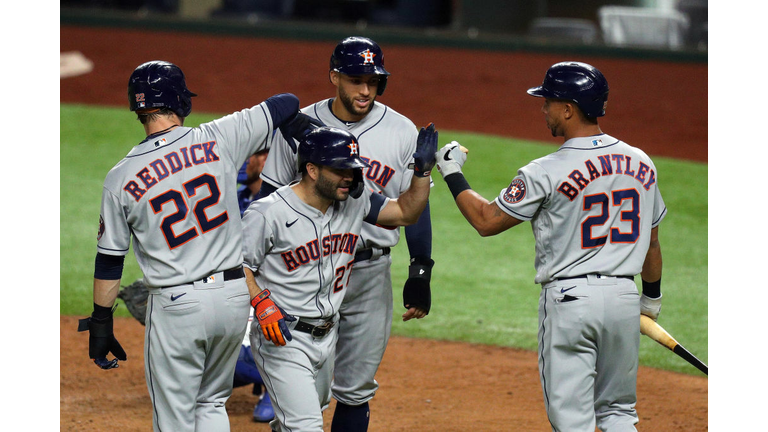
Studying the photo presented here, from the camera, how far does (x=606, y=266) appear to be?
3488mm

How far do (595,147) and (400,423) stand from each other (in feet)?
7.04

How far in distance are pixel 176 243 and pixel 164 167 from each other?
0.99ft

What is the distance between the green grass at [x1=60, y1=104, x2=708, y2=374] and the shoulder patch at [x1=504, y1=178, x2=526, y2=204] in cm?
323

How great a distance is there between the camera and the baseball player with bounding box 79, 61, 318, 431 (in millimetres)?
3420

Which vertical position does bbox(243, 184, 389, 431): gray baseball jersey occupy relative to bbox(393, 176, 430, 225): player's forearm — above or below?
below

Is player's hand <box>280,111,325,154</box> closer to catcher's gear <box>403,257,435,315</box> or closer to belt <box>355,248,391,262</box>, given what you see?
belt <box>355,248,391,262</box>

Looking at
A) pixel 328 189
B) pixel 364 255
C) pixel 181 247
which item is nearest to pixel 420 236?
pixel 364 255

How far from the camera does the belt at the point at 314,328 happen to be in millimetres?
3611

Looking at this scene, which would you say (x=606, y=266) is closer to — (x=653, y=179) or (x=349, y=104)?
(x=653, y=179)

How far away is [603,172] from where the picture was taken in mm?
3467

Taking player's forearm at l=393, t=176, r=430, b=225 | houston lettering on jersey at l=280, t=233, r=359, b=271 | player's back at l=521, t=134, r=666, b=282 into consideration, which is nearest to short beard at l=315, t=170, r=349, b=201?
houston lettering on jersey at l=280, t=233, r=359, b=271

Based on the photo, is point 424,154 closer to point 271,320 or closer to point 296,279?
point 296,279

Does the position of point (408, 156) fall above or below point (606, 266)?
above

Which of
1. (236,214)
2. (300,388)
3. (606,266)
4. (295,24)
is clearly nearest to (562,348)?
(606,266)
